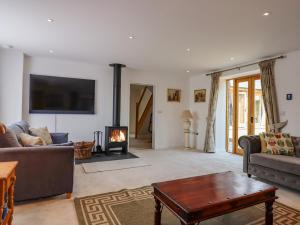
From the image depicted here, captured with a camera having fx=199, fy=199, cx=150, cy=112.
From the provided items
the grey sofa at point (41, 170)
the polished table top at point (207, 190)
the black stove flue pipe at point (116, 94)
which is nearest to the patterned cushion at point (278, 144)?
the polished table top at point (207, 190)

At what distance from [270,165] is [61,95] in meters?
4.88

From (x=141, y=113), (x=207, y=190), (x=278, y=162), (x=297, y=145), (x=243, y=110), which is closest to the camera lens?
(x=207, y=190)

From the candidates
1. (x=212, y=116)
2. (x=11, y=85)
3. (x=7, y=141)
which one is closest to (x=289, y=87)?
(x=212, y=116)

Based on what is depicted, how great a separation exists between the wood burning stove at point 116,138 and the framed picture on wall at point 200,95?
106 inches

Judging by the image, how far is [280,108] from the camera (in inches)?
172

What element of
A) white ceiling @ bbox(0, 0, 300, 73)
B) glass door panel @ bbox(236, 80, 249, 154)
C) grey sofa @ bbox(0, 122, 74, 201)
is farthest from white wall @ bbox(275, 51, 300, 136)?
grey sofa @ bbox(0, 122, 74, 201)

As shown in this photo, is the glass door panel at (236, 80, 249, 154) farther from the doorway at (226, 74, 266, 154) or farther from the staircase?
the staircase

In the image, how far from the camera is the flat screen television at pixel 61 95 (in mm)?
4949

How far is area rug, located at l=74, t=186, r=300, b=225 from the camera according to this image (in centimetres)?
205

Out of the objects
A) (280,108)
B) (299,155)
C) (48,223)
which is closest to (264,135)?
(299,155)

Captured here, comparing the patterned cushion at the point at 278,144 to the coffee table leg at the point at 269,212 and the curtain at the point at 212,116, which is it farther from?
the curtain at the point at 212,116

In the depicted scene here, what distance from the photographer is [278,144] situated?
3.50 meters

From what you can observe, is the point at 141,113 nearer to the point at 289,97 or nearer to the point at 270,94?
the point at 270,94

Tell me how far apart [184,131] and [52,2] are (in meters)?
5.22
